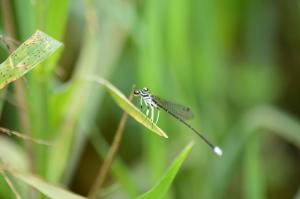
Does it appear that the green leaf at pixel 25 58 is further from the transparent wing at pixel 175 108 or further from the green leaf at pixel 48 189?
the transparent wing at pixel 175 108

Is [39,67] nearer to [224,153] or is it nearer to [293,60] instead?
[224,153]

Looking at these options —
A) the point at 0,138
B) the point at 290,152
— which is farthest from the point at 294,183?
the point at 0,138

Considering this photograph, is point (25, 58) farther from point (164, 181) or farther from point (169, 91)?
point (169, 91)

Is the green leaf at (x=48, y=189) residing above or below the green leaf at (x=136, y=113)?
below

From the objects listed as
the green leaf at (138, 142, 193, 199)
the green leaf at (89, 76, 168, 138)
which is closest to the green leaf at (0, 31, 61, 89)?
the green leaf at (89, 76, 168, 138)

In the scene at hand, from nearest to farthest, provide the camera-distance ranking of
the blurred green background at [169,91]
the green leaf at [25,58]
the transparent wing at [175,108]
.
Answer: the green leaf at [25,58]
the transparent wing at [175,108]
the blurred green background at [169,91]

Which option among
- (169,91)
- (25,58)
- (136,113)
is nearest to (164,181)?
(136,113)

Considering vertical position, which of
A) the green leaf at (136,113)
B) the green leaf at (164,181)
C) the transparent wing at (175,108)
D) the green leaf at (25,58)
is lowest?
the green leaf at (164,181)

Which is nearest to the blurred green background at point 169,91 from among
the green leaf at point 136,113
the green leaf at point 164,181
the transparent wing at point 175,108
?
the transparent wing at point 175,108
